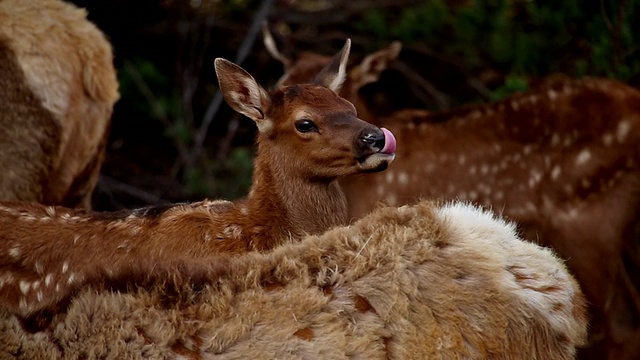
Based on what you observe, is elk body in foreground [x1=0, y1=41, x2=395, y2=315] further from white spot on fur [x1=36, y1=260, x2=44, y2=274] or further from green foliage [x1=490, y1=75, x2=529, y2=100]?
green foliage [x1=490, y1=75, x2=529, y2=100]

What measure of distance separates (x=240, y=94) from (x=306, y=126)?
1.46 ft

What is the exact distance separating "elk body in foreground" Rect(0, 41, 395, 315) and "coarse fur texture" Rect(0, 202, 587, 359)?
1.70 meters

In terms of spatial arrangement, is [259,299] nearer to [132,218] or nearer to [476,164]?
[132,218]

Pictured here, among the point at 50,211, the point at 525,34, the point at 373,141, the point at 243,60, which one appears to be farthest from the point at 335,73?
the point at 243,60

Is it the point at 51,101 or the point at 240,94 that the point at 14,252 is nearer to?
the point at 240,94

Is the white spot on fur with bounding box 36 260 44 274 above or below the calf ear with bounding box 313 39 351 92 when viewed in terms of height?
below

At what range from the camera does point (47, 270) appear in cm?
505

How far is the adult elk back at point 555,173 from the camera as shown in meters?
7.33

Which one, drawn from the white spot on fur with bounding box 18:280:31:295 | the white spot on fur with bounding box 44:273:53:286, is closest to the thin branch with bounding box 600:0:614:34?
the white spot on fur with bounding box 44:273:53:286

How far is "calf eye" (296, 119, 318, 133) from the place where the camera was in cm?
566

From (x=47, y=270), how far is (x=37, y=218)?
334mm

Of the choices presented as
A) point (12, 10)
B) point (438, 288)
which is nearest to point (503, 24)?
point (12, 10)

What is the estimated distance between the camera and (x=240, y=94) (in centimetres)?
589

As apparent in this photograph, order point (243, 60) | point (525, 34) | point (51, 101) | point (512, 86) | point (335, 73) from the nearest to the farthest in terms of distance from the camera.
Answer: point (335, 73) < point (51, 101) < point (512, 86) < point (525, 34) < point (243, 60)
